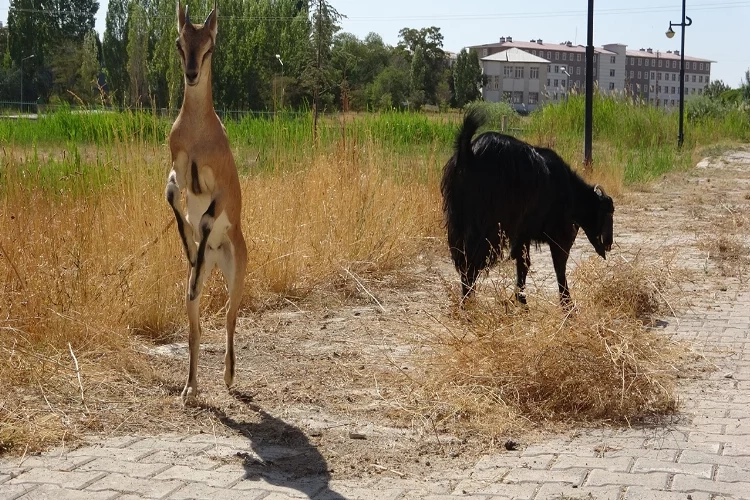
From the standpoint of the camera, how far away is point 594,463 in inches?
168

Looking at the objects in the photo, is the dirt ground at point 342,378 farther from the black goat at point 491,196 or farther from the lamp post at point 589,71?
the lamp post at point 589,71

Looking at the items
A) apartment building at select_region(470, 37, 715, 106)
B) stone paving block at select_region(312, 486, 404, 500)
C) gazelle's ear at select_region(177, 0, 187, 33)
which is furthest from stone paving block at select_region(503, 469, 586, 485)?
apartment building at select_region(470, 37, 715, 106)

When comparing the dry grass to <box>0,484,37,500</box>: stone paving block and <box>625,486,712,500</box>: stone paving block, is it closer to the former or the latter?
<box>0,484,37,500</box>: stone paving block

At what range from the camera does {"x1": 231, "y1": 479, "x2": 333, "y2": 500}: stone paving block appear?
3.98 metres

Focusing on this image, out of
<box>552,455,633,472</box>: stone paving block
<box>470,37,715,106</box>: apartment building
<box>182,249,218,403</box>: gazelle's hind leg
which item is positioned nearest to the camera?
<box>552,455,633,472</box>: stone paving block

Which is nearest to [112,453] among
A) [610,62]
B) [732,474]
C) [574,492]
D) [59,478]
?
[59,478]

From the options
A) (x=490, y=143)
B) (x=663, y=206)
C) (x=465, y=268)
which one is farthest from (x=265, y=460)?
(x=663, y=206)

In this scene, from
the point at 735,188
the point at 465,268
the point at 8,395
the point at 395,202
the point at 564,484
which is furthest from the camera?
the point at 735,188

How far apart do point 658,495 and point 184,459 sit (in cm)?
217

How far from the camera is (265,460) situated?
14.4 ft

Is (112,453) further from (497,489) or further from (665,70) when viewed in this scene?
(665,70)

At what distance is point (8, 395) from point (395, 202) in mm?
5788

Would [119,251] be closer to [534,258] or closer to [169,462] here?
[169,462]

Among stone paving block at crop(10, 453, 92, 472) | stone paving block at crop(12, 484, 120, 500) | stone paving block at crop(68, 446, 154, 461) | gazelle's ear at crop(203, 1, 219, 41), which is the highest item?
gazelle's ear at crop(203, 1, 219, 41)
